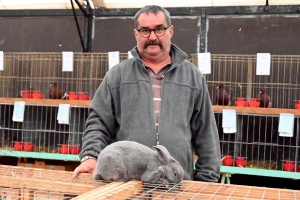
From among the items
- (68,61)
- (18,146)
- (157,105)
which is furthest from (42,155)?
(157,105)

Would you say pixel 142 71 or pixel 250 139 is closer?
pixel 142 71

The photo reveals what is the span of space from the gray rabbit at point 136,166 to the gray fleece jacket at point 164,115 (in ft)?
0.97

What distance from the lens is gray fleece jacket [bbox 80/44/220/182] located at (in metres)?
2.12

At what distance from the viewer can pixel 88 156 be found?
6.64 ft

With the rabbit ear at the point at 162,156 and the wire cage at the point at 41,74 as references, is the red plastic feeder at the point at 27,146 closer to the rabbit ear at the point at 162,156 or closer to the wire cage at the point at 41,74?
the wire cage at the point at 41,74

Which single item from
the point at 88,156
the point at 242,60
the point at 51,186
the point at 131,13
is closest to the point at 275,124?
the point at 242,60

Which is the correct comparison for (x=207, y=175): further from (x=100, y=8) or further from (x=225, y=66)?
(x=100, y=8)

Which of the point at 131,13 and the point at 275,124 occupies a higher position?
the point at 131,13

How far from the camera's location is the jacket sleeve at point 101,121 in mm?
2123

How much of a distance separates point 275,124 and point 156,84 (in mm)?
3516

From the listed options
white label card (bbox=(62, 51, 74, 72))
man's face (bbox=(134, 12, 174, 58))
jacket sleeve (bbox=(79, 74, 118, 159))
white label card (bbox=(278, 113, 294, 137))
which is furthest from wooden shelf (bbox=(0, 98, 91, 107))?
man's face (bbox=(134, 12, 174, 58))

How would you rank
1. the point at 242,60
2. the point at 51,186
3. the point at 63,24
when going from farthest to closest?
the point at 63,24 < the point at 242,60 < the point at 51,186

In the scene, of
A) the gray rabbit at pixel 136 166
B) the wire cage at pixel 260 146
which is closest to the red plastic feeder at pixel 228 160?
the wire cage at pixel 260 146

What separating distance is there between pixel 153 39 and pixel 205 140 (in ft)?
1.77
